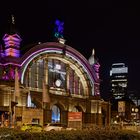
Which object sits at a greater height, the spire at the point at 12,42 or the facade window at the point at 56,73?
the spire at the point at 12,42

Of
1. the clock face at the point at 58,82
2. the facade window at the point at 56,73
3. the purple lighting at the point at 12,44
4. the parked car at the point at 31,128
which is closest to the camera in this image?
the parked car at the point at 31,128

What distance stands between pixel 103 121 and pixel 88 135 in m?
69.8

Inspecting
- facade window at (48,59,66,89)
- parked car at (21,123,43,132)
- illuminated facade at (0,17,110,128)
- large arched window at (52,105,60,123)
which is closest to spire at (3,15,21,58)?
illuminated facade at (0,17,110,128)

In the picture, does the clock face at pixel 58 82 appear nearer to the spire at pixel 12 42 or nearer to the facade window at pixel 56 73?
the facade window at pixel 56 73

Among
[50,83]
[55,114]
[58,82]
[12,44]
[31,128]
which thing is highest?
[12,44]

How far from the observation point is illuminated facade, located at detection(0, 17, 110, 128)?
2327 inches

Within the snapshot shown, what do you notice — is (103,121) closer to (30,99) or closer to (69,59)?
(69,59)

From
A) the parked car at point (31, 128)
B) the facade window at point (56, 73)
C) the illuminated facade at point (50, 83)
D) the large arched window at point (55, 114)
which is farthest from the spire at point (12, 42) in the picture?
the parked car at point (31, 128)

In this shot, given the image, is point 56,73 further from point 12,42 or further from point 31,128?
point 31,128

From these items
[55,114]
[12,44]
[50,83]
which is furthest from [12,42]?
[55,114]

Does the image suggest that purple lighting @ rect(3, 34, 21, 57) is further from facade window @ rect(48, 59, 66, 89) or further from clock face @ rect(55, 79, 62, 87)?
clock face @ rect(55, 79, 62, 87)

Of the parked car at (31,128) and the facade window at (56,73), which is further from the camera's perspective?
the facade window at (56,73)

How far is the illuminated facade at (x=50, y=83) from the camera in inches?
2327

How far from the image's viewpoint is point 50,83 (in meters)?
70.8
